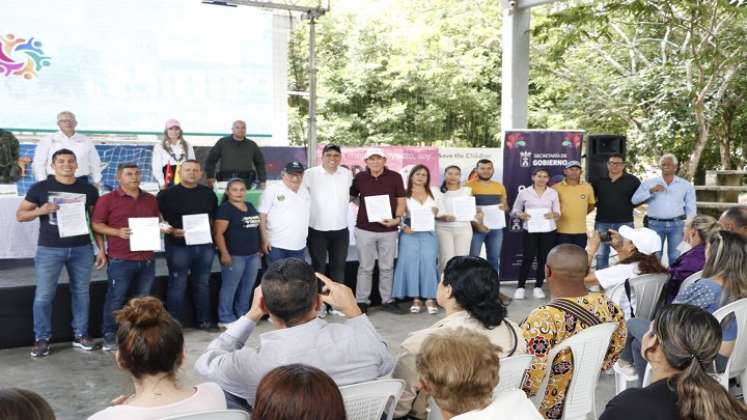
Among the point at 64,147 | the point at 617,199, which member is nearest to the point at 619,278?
the point at 617,199

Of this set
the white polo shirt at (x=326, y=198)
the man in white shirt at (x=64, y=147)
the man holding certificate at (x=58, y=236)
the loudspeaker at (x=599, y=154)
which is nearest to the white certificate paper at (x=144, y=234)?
the man holding certificate at (x=58, y=236)

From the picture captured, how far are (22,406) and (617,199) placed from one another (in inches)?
247

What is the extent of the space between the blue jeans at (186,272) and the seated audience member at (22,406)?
12.0 ft

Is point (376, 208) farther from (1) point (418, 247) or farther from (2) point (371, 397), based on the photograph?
(2) point (371, 397)

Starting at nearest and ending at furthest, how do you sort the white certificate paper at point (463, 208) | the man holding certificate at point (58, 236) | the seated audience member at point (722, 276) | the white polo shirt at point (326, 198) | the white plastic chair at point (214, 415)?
the white plastic chair at point (214, 415) < the seated audience member at point (722, 276) < the man holding certificate at point (58, 236) < the white polo shirt at point (326, 198) < the white certificate paper at point (463, 208)

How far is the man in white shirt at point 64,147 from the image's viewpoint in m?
5.89

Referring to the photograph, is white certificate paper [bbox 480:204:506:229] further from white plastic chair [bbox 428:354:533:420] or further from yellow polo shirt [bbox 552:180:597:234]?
white plastic chair [bbox 428:354:533:420]

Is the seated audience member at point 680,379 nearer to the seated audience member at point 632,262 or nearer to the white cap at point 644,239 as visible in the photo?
the seated audience member at point 632,262

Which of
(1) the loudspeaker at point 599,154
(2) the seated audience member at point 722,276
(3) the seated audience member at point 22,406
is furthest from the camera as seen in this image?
(1) the loudspeaker at point 599,154

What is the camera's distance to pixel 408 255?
19.7 feet

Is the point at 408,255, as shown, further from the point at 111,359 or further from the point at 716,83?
the point at 716,83

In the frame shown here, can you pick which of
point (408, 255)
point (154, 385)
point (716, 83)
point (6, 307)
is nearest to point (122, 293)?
point (6, 307)

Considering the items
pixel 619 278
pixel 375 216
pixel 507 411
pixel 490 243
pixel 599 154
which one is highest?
pixel 599 154

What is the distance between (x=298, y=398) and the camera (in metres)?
1.47
